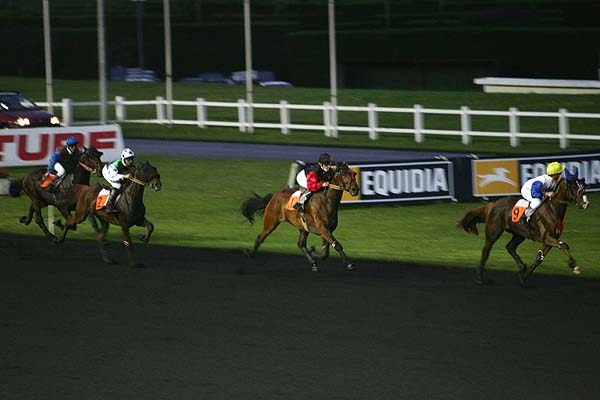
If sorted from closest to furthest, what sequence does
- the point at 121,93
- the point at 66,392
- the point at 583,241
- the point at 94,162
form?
the point at 66,392 → the point at 94,162 → the point at 583,241 → the point at 121,93

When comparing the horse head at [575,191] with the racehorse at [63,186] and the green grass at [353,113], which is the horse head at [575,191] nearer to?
the racehorse at [63,186]

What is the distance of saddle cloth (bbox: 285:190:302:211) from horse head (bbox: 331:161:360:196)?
907 mm

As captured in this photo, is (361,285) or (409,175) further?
(409,175)

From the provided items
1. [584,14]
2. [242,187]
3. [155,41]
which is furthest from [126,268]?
[155,41]

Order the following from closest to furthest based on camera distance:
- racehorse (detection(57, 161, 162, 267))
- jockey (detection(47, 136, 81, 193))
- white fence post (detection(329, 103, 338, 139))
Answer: racehorse (detection(57, 161, 162, 267))
jockey (detection(47, 136, 81, 193))
white fence post (detection(329, 103, 338, 139))

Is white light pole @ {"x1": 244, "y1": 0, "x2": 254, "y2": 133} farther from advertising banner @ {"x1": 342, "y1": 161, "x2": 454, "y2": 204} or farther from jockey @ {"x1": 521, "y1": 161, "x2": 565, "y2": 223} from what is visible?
jockey @ {"x1": 521, "y1": 161, "x2": 565, "y2": 223}

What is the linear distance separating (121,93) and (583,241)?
40.1m

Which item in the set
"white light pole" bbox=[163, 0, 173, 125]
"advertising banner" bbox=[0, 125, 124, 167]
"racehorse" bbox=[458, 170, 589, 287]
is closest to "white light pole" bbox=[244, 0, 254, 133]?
"white light pole" bbox=[163, 0, 173, 125]

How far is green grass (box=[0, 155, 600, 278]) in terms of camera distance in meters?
18.6

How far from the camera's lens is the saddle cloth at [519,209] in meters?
15.3

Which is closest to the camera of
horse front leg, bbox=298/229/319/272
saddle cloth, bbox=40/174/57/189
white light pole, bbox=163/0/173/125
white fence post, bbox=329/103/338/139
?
horse front leg, bbox=298/229/319/272

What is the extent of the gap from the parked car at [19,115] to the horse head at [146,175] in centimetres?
1992

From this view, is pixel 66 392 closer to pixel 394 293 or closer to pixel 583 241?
pixel 394 293

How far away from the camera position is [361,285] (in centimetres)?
1573
